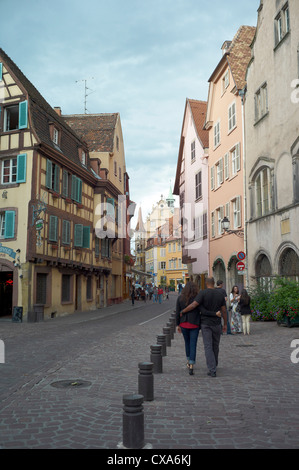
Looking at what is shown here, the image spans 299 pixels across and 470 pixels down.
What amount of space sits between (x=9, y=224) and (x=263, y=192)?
473 inches

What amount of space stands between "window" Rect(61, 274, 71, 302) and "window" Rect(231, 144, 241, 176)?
11.2 m

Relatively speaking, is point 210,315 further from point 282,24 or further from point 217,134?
point 217,134

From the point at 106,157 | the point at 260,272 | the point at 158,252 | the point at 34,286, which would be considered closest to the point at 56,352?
the point at 34,286

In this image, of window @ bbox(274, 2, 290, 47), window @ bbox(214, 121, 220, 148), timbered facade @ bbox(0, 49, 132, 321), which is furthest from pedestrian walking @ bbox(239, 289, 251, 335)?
window @ bbox(214, 121, 220, 148)

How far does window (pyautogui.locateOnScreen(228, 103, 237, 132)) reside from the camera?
2392cm

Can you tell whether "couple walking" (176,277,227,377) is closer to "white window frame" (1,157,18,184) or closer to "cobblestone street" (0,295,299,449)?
"cobblestone street" (0,295,299,449)

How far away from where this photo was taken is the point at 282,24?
58.7 feet

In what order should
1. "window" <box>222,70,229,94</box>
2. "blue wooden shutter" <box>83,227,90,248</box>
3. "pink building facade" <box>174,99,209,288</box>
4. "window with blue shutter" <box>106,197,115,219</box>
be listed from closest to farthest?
1. "window" <box>222,70,229,94</box>
2. "blue wooden shutter" <box>83,227,90,248</box>
3. "pink building facade" <box>174,99,209,288</box>
4. "window with blue shutter" <box>106,197,115,219</box>

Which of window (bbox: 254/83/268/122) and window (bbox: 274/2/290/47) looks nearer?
window (bbox: 274/2/290/47)

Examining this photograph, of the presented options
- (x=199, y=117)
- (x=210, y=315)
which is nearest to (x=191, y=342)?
(x=210, y=315)

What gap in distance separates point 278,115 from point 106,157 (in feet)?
59.6

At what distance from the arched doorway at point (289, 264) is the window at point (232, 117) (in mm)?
9189
